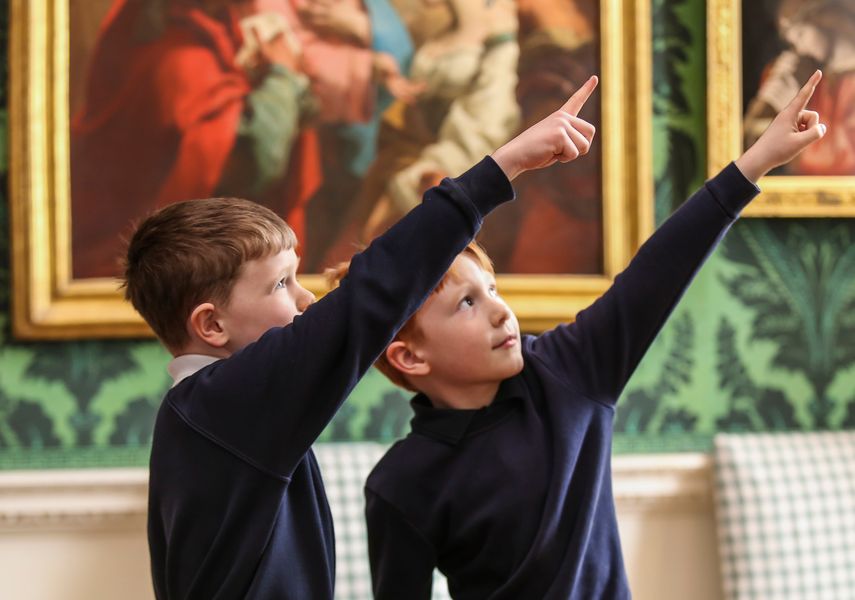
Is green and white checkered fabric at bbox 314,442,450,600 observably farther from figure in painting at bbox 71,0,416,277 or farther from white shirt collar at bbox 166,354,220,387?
white shirt collar at bbox 166,354,220,387

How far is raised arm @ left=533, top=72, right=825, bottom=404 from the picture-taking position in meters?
1.44

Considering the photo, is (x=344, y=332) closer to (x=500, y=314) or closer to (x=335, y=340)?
(x=335, y=340)

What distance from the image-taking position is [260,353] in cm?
119

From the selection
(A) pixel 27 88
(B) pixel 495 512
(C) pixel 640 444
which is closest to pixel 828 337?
(C) pixel 640 444

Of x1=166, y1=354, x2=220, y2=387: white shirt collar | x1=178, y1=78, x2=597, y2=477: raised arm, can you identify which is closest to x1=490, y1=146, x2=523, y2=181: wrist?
x1=178, y1=78, x2=597, y2=477: raised arm

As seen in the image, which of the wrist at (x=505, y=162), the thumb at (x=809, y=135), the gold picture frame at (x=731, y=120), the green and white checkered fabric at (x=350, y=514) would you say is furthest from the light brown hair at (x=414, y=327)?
the gold picture frame at (x=731, y=120)

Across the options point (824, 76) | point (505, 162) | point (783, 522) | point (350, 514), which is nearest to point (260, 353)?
point (505, 162)

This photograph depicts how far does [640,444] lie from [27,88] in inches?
62.5

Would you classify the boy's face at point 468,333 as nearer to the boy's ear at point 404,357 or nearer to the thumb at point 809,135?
the boy's ear at point 404,357

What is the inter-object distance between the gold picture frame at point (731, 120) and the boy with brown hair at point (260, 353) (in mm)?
1224

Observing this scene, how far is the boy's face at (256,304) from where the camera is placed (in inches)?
53.4

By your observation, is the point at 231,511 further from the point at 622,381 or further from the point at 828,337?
the point at 828,337

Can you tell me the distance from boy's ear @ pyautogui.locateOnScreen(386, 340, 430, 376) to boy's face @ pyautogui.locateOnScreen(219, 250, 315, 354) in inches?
10.5

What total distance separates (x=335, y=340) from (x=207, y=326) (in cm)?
29
